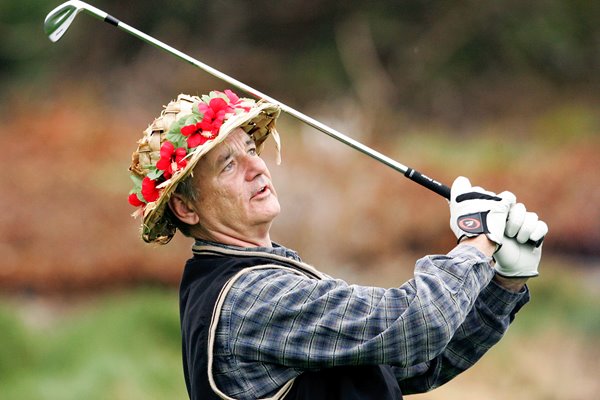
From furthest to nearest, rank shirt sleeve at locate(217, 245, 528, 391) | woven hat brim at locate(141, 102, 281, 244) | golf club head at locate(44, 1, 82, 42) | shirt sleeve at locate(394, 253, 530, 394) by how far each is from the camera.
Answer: golf club head at locate(44, 1, 82, 42), shirt sleeve at locate(394, 253, 530, 394), woven hat brim at locate(141, 102, 281, 244), shirt sleeve at locate(217, 245, 528, 391)

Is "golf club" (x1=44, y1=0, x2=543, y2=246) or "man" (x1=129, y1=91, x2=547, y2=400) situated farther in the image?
"golf club" (x1=44, y1=0, x2=543, y2=246)

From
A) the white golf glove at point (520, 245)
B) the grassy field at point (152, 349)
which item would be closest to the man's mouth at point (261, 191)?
the white golf glove at point (520, 245)

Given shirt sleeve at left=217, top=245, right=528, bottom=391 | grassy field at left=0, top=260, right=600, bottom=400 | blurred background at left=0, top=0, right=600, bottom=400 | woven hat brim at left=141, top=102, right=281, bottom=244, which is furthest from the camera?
blurred background at left=0, top=0, right=600, bottom=400

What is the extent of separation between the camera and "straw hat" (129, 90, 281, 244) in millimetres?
2975

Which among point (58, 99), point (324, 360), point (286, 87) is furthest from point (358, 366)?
point (286, 87)

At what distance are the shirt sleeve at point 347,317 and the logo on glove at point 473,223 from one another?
0.22 ft

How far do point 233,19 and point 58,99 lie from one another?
2106mm

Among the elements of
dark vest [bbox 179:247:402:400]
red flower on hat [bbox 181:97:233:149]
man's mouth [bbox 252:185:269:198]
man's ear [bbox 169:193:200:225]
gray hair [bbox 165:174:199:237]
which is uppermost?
red flower on hat [bbox 181:97:233:149]

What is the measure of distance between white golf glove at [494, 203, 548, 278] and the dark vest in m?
0.40

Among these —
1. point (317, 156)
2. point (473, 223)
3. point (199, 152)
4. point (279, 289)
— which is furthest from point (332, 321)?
point (317, 156)

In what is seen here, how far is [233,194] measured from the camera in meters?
3.02

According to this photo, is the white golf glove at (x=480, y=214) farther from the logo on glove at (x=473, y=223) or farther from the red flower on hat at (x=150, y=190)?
the red flower on hat at (x=150, y=190)

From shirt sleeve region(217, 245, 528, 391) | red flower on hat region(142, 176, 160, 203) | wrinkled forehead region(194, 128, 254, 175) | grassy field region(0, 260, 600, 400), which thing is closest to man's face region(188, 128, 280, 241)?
wrinkled forehead region(194, 128, 254, 175)

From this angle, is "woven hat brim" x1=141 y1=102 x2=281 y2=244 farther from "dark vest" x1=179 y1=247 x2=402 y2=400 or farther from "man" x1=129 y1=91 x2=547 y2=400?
"dark vest" x1=179 y1=247 x2=402 y2=400
